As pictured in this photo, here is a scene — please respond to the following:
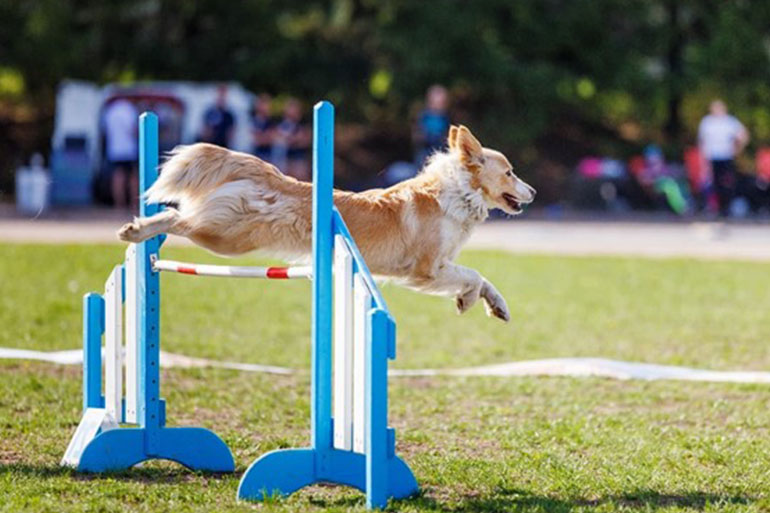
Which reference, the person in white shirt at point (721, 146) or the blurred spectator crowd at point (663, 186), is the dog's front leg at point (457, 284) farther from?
the blurred spectator crowd at point (663, 186)

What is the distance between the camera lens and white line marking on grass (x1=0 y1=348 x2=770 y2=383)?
9.62 metres

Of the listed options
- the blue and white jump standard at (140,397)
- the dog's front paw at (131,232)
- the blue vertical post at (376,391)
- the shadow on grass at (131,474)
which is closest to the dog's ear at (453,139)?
the blue and white jump standard at (140,397)

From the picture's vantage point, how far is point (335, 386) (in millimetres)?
5719

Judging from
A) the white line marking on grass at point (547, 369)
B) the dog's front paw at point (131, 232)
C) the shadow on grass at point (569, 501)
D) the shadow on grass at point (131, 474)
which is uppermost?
the dog's front paw at point (131, 232)

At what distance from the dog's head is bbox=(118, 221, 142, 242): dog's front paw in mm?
1867

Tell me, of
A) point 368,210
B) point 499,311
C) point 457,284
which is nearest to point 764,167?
point 499,311

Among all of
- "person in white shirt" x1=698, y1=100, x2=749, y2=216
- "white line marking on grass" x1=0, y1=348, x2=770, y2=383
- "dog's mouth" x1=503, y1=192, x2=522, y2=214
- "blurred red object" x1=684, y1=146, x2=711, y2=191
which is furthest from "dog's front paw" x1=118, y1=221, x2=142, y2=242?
"blurred red object" x1=684, y1=146, x2=711, y2=191

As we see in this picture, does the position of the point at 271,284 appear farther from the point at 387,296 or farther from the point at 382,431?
the point at 382,431

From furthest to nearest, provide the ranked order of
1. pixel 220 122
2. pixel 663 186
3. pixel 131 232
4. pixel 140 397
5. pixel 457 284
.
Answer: pixel 663 186 < pixel 220 122 < pixel 457 284 < pixel 140 397 < pixel 131 232

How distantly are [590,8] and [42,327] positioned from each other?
2112 centimetres

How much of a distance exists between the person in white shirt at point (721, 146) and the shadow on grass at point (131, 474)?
17.8 m

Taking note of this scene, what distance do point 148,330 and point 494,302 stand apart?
195 cm

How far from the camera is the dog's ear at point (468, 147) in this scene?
7055mm

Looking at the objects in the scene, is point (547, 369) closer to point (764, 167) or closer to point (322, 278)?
point (322, 278)
